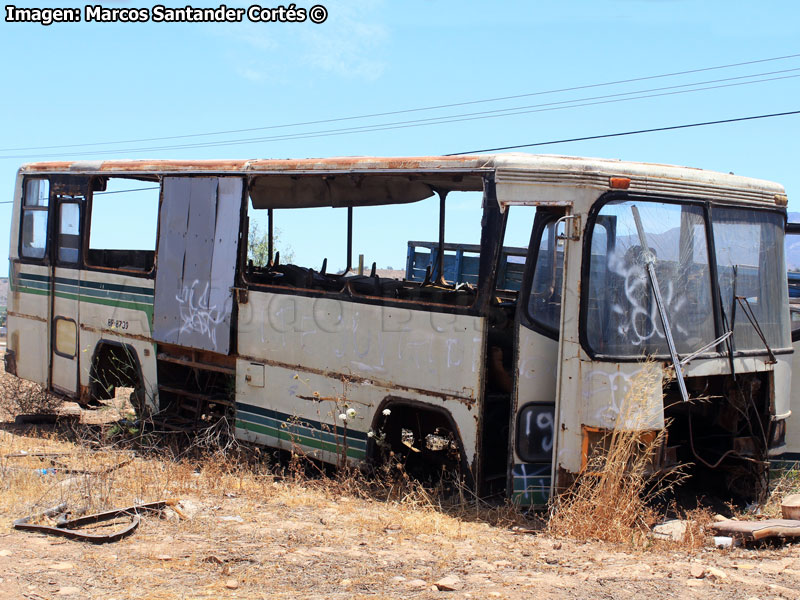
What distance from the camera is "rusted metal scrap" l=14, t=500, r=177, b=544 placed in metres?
5.36

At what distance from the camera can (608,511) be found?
5.65 meters

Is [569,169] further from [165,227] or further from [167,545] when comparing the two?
[165,227]

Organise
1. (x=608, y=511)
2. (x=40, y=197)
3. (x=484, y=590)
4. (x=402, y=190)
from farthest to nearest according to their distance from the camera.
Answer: (x=40, y=197) < (x=402, y=190) < (x=608, y=511) < (x=484, y=590)

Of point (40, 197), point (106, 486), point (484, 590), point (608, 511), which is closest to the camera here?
point (484, 590)

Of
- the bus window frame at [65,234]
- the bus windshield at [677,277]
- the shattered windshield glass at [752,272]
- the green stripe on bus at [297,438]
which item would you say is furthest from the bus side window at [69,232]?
the shattered windshield glass at [752,272]

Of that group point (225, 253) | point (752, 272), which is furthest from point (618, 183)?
point (225, 253)

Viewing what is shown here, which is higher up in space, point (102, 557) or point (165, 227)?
point (165, 227)

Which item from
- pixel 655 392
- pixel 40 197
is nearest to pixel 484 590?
pixel 655 392

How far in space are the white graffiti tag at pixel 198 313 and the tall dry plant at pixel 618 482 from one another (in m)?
3.95

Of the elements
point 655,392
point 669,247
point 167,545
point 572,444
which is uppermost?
point 669,247

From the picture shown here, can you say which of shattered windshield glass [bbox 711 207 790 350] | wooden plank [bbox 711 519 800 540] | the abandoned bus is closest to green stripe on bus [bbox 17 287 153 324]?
the abandoned bus

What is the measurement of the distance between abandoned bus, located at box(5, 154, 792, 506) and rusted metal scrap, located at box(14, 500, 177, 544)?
1.75 metres

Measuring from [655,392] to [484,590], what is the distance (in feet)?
6.57

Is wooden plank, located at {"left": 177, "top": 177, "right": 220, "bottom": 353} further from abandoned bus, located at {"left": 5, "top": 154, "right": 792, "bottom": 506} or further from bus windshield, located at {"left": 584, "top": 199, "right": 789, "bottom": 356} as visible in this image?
bus windshield, located at {"left": 584, "top": 199, "right": 789, "bottom": 356}
